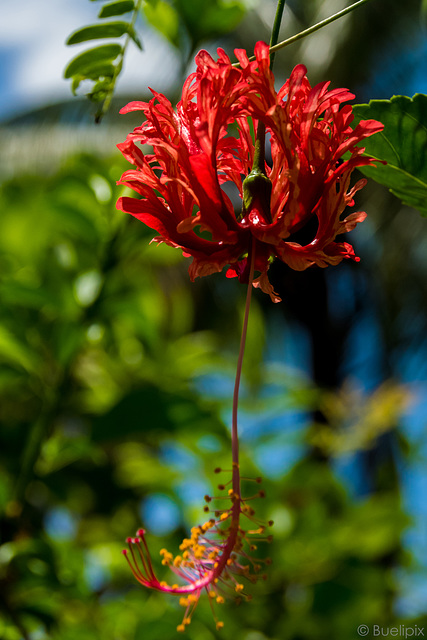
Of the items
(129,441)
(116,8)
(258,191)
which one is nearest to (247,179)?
(258,191)

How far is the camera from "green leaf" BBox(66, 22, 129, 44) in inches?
32.0

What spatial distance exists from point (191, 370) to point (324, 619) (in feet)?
2.47

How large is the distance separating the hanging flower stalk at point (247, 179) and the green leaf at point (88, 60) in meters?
0.13

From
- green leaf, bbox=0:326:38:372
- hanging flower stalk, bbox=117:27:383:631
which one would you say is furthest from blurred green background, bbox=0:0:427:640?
hanging flower stalk, bbox=117:27:383:631

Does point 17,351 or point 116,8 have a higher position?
point 116,8

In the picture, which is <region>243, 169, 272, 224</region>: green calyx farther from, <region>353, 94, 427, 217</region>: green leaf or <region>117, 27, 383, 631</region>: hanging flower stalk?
<region>353, 94, 427, 217</region>: green leaf

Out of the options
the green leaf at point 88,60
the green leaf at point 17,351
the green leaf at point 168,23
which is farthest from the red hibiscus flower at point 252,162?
the green leaf at point 17,351

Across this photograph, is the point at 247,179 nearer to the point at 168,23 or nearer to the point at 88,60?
the point at 88,60

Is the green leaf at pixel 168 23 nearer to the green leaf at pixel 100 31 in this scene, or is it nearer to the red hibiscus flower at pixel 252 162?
the green leaf at pixel 100 31

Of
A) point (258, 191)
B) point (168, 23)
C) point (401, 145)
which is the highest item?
point (168, 23)

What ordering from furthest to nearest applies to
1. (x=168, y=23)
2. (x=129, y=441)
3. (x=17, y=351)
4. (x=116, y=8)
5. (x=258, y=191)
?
(x=129, y=441) < (x=17, y=351) < (x=168, y=23) < (x=116, y=8) < (x=258, y=191)

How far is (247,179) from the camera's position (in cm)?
70

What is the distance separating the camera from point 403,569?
219 centimetres

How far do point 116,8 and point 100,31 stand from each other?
0.04 meters
